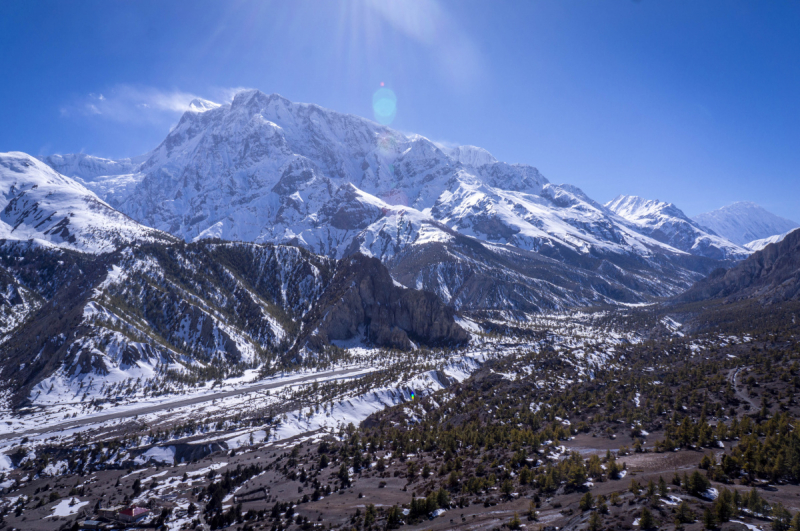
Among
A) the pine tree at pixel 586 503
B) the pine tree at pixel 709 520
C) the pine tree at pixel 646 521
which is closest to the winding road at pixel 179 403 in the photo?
the pine tree at pixel 586 503

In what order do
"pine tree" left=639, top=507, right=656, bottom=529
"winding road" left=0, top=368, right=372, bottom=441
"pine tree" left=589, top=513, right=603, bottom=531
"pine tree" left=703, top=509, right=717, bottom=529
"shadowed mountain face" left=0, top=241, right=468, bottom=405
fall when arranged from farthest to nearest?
"shadowed mountain face" left=0, top=241, right=468, bottom=405
"winding road" left=0, top=368, right=372, bottom=441
"pine tree" left=589, top=513, right=603, bottom=531
"pine tree" left=639, top=507, right=656, bottom=529
"pine tree" left=703, top=509, right=717, bottom=529

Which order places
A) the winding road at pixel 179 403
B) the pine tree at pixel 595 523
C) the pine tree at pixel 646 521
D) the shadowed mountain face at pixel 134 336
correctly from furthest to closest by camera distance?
1. the shadowed mountain face at pixel 134 336
2. the winding road at pixel 179 403
3. the pine tree at pixel 595 523
4. the pine tree at pixel 646 521

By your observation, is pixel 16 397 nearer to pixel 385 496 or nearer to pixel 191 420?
pixel 191 420

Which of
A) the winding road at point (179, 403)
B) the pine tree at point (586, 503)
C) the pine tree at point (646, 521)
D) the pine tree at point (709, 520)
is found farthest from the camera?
A: the winding road at point (179, 403)

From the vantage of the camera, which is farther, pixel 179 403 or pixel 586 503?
pixel 179 403

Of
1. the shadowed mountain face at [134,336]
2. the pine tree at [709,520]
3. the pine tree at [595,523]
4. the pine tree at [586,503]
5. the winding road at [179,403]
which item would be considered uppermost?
the shadowed mountain face at [134,336]

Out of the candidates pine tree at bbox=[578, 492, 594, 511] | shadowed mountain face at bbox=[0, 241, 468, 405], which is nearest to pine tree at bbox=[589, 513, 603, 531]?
pine tree at bbox=[578, 492, 594, 511]

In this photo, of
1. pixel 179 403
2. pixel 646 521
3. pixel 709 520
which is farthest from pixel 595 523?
pixel 179 403

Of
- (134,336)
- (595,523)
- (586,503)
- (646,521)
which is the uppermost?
(134,336)

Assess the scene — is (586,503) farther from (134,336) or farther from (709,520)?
(134,336)

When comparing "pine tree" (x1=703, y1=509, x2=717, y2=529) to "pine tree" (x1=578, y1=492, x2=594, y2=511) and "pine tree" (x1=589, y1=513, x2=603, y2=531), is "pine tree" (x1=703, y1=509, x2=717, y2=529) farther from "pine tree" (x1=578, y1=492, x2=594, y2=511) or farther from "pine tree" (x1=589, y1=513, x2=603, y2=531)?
"pine tree" (x1=578, y1=492, x2=594, y2=511)

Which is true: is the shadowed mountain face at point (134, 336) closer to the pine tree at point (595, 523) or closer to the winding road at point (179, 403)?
the winding road at point (179, 403)

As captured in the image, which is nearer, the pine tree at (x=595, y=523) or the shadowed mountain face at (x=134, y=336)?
the pine tree at (x=595, y=523)

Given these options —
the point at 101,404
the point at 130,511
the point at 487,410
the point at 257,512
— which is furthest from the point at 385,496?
the point at 101,404
